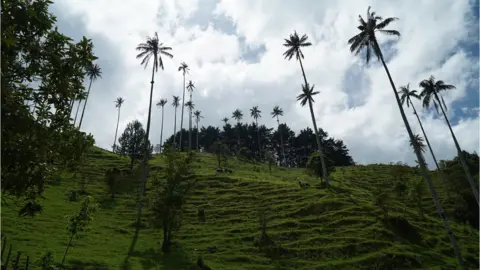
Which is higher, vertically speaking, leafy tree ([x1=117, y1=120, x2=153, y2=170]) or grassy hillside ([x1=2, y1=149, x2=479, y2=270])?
leafy tree ([x1=117, y1=120, x2=153, y2=170])

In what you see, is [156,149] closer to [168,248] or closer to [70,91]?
[168,248]

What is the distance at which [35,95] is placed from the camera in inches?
345

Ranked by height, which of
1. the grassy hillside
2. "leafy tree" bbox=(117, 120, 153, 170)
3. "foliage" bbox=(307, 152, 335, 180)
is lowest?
the grassy hillside

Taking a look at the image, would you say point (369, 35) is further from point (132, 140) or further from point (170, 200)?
point (132, 140)

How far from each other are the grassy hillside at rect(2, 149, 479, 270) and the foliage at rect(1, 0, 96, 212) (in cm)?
2140

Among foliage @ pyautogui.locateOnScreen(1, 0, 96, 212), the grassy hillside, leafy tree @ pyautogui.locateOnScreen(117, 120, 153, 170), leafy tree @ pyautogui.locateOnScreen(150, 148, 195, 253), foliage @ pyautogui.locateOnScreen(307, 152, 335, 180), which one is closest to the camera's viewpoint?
foliage @ pyautogui.locateOnScreen(1, 0, 96, 212)

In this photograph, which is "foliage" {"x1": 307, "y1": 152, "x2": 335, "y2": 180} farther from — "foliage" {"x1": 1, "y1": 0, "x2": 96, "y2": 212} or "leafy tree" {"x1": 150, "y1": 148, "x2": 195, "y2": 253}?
"foliage" {"x1": 1, "y1": 0, "x2": 96, "y2": 212}

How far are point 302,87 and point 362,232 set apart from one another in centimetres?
3236

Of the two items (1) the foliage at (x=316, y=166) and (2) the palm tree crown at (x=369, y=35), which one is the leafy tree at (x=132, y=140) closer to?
(1) the foliage at (x=316, y=166)

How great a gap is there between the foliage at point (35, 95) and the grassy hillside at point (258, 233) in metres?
21.4

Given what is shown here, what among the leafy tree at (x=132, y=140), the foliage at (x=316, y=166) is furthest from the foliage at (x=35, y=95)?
the leafy tree at (x=132, y=140)

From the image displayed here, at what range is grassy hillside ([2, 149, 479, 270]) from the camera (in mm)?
33406

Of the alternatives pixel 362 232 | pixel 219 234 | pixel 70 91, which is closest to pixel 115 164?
pixel 219 234

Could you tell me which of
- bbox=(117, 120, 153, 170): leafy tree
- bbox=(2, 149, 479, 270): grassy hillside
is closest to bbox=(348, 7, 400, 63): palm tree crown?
bbox=(2, 149, 479, 270): grassy hillside
